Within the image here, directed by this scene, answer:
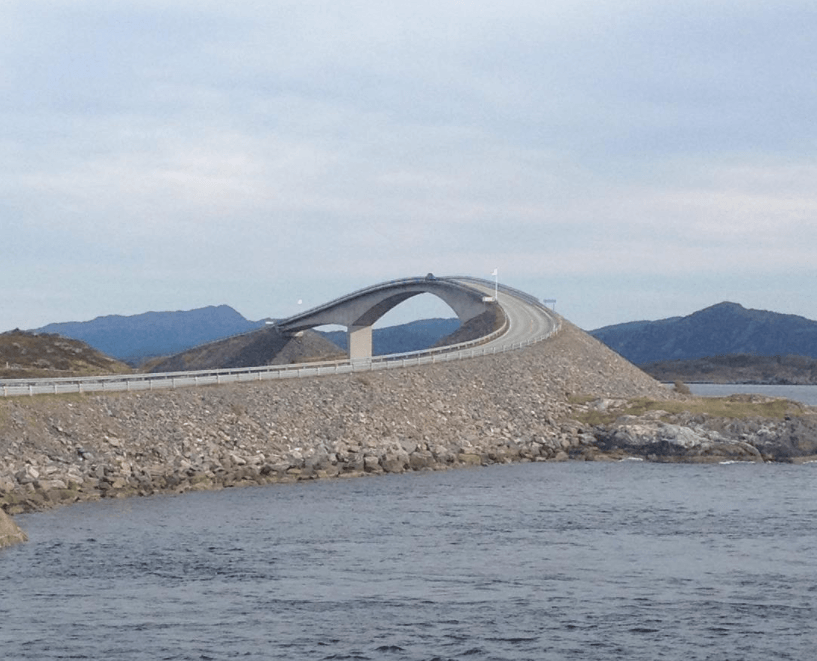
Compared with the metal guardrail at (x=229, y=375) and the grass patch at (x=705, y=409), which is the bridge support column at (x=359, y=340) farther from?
the grass patch at (x=705, y=409)

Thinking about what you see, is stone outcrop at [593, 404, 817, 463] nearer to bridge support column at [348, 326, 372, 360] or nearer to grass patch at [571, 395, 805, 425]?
grass patch at [571, 395, 805, 425]

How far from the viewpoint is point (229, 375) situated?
8012cm

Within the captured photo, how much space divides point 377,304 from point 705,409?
60.1 metres

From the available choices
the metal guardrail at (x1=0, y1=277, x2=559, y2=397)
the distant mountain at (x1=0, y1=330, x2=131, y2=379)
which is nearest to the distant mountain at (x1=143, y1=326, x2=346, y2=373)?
the distant mountain at (x1=0, y1=330, x2=131, y2=379)

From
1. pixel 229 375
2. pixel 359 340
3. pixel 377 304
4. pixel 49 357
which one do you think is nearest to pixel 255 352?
pixel 359 340

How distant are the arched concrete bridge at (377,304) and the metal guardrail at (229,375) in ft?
60.2

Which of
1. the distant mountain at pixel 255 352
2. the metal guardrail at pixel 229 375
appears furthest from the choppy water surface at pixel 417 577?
the distant mountain at pixel 255 352

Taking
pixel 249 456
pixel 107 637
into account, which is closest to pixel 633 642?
pixel 107 637

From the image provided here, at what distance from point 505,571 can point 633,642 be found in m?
9.99

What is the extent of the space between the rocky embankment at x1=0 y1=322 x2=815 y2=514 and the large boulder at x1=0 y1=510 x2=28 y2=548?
7954 millimetres

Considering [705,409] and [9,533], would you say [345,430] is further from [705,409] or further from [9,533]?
[9,533]

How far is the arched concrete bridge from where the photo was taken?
448 feet

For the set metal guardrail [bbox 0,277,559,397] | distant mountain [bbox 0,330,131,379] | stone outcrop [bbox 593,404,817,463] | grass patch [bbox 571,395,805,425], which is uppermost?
distant mountain [bbox 0,330,131,379]

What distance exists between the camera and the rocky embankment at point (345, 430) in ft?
206
